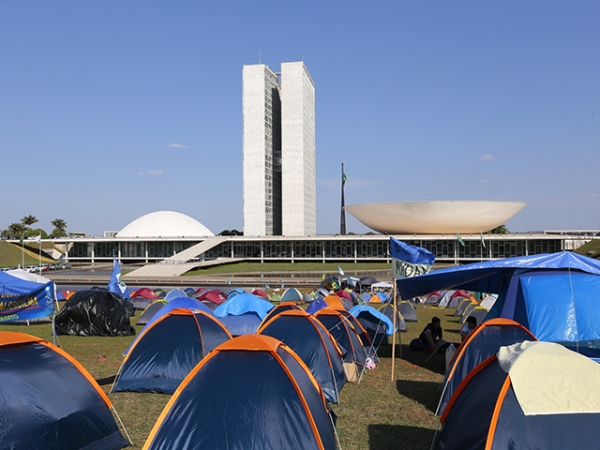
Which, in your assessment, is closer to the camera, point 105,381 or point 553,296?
point 553,296

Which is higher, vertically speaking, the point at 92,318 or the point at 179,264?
the point at 179,264

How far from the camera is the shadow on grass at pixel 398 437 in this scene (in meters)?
7.94

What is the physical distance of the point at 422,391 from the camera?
11.2 metres

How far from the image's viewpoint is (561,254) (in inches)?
448

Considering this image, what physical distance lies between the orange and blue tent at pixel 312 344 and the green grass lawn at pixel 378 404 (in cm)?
40

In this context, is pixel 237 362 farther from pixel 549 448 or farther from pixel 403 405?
pixel 403 405

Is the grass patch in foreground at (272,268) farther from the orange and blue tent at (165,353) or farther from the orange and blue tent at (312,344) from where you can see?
the orange and blue tent at (312,344)

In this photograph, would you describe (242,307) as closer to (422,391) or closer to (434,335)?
(434,335)

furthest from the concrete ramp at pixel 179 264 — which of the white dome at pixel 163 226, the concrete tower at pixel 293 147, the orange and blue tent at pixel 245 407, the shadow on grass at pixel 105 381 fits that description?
A: the orange and blue tent at pixel 245 407

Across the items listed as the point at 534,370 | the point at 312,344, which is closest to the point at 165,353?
the point at 312,344

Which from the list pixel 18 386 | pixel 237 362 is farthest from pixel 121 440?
pixel 237 362

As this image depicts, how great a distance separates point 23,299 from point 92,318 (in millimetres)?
2585

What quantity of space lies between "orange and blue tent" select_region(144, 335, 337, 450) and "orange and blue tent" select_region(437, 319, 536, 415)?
3.07 meters

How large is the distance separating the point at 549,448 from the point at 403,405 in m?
5.03
